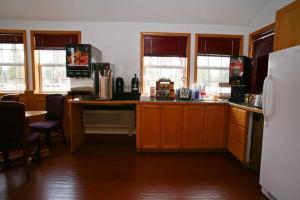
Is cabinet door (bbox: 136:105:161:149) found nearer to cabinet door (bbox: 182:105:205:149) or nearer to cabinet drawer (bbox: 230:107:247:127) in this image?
cabinet door (bbox: 182:105:205:149)

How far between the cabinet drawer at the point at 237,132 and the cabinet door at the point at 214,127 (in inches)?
5.8

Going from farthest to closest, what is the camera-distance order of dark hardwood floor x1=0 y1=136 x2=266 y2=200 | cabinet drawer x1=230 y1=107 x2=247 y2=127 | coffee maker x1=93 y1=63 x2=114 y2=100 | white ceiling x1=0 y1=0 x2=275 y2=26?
white ceiling x1=0 y1=0 x2=275 y2=26
coffee maker x1=93 y1=63 x2=114 y2=100
cabinet drawer x1=230 y1=107 x2=247 y2=127
dark hardwood floor x1=0 y1=136 x2=266 y2=200

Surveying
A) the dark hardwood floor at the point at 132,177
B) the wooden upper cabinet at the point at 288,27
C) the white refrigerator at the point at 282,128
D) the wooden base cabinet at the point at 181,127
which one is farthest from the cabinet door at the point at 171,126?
the wooden upper cabinet at the point at 288,27

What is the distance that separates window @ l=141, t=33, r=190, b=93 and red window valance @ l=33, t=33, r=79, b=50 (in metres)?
1.55

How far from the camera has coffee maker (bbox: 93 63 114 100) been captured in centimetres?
305

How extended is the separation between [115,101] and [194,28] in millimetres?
2310

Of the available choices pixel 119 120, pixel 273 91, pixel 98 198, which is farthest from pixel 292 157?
pixel 119 120

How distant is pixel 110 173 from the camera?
2375 mm

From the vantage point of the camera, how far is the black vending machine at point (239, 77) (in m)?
2.94

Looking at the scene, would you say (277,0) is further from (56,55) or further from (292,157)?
(56,55)

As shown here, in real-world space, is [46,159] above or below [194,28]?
below

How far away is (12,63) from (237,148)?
4807 millimetres

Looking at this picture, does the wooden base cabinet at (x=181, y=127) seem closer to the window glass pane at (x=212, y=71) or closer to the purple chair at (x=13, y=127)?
the window glass pane at (x=212, y=71)

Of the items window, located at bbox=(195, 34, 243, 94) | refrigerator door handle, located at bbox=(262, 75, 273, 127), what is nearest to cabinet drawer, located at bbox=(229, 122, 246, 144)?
refrigerator door handle, located at bbox=(262, 75, 273, 127)
